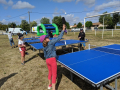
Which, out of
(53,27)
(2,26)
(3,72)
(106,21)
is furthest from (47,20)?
(3,72)

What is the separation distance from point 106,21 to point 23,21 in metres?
52.2

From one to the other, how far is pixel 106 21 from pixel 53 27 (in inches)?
1423

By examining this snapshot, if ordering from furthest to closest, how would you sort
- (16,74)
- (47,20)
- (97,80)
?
(47,20) < (16,74) < (97,80)

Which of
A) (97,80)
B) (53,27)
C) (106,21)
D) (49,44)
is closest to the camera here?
(97,80)

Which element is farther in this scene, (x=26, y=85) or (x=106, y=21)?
(x=106, y=21)

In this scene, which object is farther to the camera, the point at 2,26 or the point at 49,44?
the point at 2,26

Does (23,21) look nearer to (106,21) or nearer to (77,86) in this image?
(106,21)

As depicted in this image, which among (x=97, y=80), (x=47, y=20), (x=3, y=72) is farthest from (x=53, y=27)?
(x=47, y=20)

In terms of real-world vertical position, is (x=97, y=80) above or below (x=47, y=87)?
above

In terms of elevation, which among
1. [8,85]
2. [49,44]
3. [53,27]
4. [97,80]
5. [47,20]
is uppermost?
[47,20]

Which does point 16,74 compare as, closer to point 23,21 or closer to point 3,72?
point 3,72

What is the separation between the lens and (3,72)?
4980 mm

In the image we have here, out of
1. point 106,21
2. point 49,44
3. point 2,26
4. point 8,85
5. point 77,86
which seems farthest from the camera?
point 2,26

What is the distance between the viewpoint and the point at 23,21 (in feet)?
219
